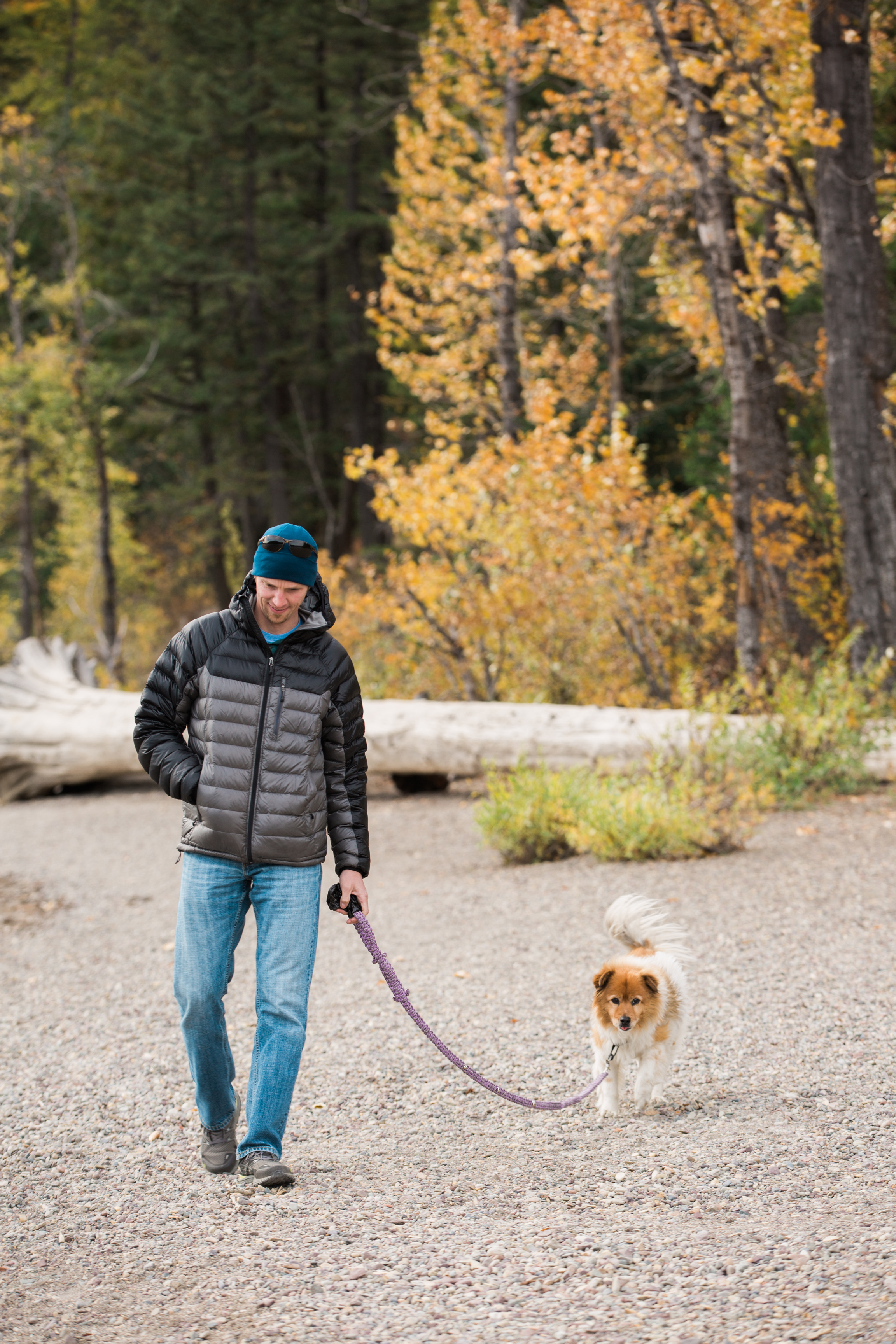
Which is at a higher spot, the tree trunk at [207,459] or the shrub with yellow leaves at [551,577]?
the tree trunk at [207,459]

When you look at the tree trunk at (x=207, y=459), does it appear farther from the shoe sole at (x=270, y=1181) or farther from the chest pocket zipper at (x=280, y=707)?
the shoe sole at (x=270, y=1181)

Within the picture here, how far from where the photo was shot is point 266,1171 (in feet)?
11.3

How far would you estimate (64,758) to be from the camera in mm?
12773

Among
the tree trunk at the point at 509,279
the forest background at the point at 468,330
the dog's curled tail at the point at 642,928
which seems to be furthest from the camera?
the tree trunk at the point at 509,279

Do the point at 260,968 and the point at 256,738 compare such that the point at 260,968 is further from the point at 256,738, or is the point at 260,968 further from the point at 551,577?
the point at 551,577

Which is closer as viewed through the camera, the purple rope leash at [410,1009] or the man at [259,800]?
the man at [259,800]

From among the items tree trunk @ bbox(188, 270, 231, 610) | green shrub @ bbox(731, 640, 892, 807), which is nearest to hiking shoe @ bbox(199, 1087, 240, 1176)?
green shrub @ bbox(731, 640, 892, 807)

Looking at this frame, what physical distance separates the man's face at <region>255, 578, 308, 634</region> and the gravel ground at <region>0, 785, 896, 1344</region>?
5.35 feet

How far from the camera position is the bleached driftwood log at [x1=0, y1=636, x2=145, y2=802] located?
497 inches

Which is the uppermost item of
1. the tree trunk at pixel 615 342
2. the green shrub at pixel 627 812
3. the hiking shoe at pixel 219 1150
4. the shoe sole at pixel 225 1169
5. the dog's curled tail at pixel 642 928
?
the tree trunk at pixel 615 342

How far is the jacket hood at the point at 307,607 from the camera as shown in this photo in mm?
3520

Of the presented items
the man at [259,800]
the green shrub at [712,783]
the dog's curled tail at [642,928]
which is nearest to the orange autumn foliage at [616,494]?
the green shrub at [712,783]

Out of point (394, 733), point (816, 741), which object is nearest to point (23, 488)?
point (394, 733)

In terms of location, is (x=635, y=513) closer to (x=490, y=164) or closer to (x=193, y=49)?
(x=490, y=164)
